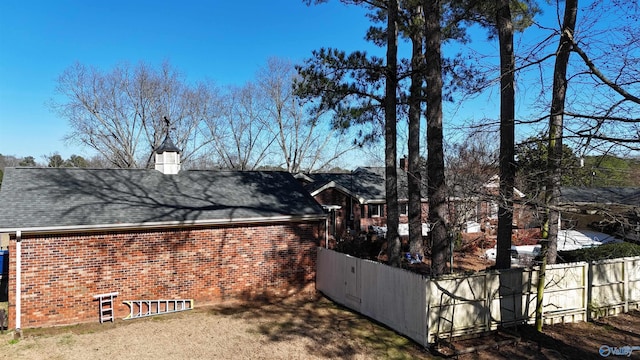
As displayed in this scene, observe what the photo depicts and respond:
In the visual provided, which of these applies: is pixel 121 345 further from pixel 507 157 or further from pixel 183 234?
pixel 507 157

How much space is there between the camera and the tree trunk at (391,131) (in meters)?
13.0

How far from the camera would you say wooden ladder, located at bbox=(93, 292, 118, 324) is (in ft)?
33.7

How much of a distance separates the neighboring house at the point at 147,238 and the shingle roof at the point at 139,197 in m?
0.03

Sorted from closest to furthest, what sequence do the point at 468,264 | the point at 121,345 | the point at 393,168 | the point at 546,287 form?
the point at 121,345 < the point at 546,287 < the point at 393,168 < the point at 468,264

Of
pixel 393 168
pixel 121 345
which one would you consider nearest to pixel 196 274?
pixel 121 345

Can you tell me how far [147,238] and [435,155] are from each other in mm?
7891

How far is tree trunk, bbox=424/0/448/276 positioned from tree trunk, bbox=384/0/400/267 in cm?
225

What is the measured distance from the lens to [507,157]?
32.9 feet

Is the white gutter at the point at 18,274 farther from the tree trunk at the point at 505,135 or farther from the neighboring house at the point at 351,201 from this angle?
the neighboring house at the point at 351,201

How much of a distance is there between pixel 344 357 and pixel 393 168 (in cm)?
672

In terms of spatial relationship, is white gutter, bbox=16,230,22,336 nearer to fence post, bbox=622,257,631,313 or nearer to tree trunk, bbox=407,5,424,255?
tree trunk, bbox=407,5,424,255

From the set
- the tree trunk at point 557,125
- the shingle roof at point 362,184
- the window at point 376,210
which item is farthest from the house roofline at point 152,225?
the window at point 376,210

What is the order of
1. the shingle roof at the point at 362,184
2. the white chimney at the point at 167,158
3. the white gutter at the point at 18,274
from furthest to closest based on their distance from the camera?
the shingle roof at the point at 362,184 → the white chimney at the point at 167,158 → the white gutter at the point at 18,274

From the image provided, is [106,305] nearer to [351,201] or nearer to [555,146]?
[555,146]
